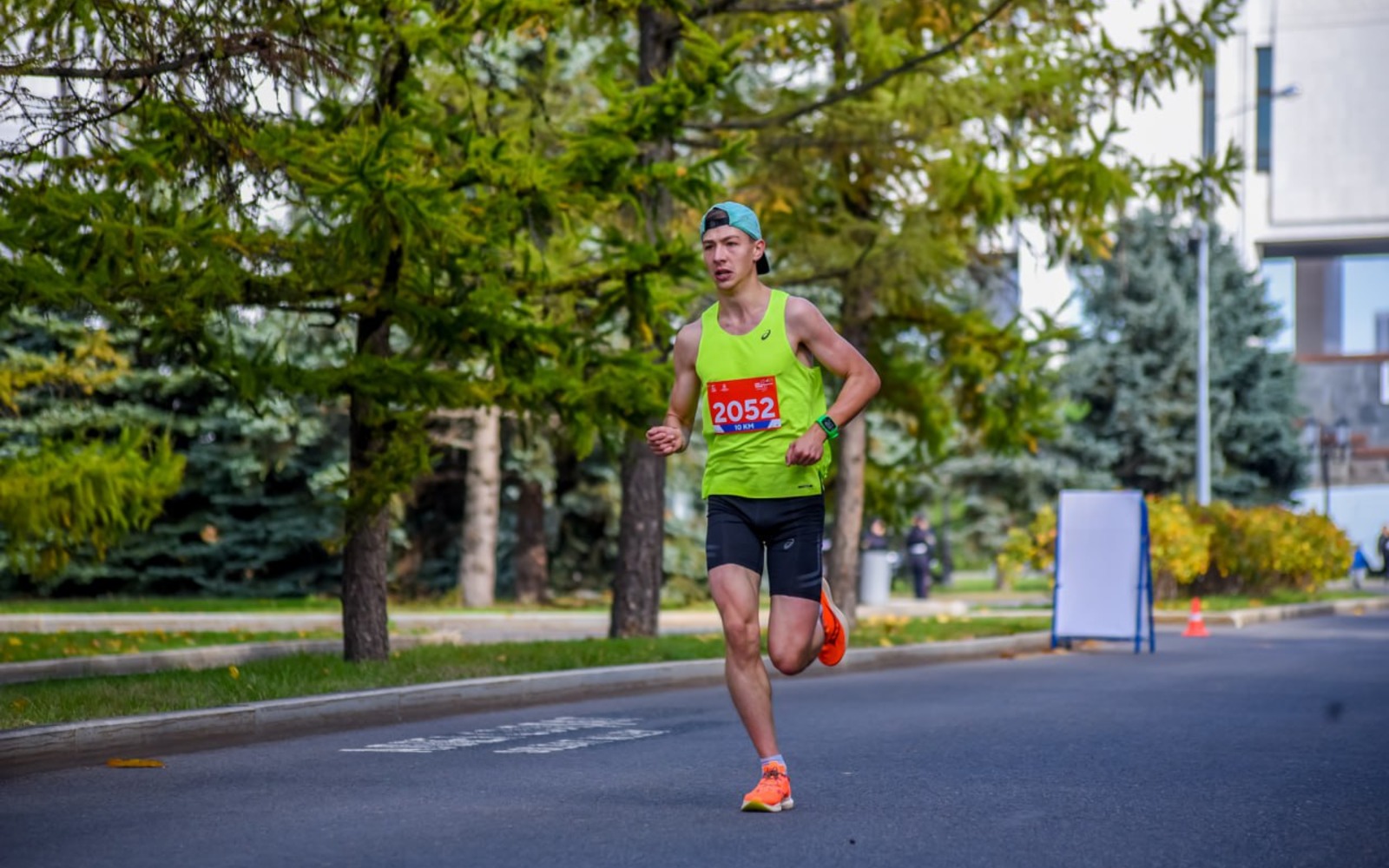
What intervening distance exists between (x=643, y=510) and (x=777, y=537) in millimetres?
9824

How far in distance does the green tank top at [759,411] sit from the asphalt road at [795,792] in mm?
1197

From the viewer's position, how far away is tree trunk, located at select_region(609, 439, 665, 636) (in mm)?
16156

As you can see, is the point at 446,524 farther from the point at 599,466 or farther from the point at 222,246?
the point at 222,246

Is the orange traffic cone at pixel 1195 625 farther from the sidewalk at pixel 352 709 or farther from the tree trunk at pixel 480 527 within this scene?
the tree trunk at pixel 480 527

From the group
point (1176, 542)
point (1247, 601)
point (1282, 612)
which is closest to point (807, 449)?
point (1176, 542)

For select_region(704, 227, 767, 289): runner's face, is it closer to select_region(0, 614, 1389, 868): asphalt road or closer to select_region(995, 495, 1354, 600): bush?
select_region(0, 614, 1389, 868): asphalt road

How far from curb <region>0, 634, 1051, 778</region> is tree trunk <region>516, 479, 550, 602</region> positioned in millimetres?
15435

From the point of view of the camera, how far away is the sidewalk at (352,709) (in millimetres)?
8492

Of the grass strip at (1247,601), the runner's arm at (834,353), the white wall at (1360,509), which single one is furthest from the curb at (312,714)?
the white wall at (1360,509)

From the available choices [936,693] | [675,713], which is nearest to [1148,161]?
[936,693]

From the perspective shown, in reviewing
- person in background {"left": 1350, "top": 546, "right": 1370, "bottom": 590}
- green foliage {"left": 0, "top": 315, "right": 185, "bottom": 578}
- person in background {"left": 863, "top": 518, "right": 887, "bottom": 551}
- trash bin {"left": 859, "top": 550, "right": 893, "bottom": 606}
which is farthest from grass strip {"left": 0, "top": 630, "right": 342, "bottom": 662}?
person in background {"left": 1350, "top": 546, "right": 1370, "bottom": 590}

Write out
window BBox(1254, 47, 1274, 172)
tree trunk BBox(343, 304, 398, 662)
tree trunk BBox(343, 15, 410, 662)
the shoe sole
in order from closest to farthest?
the shoe sole < tree trunk BBox(343, 15, 410, 662) < tree trunk BBox(343, 304, 398, 662) < window BBox(1254, 47, 1274, 172)

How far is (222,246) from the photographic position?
37.2 feet

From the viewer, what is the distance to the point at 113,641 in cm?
1683
